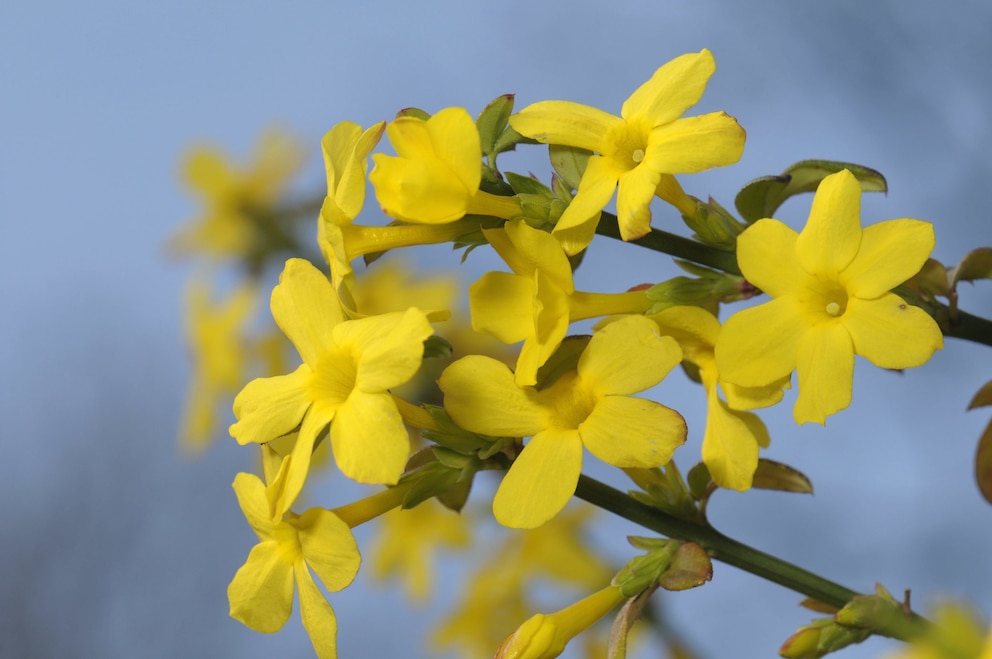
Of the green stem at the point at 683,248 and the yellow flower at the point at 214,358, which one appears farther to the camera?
the yellow flower at the point at 214,358

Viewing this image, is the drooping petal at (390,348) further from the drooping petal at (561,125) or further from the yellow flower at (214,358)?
the yellow flower at (214,358)

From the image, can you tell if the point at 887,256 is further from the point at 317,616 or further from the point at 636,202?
the point at 317,616

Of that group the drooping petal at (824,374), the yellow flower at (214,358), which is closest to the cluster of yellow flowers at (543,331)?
the drooping petal at (824,374)

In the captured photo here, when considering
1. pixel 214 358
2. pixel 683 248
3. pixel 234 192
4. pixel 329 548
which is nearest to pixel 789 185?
pixel 683 248

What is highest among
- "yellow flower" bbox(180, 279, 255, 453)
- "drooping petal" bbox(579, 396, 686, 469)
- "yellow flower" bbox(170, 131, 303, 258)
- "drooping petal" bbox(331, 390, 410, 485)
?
"drooping petal" bbox(579, 396, 686, 469)

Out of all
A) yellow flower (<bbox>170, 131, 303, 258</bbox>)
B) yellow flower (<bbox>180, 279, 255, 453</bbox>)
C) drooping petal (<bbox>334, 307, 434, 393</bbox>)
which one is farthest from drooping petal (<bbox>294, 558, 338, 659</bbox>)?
yellow flower (<bbox>170, 131, 303, 258</bbox>)

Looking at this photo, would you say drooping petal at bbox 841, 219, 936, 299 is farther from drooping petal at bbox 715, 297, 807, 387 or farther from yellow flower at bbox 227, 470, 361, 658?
yellow flower at bbox 227, 470, 361, 658
